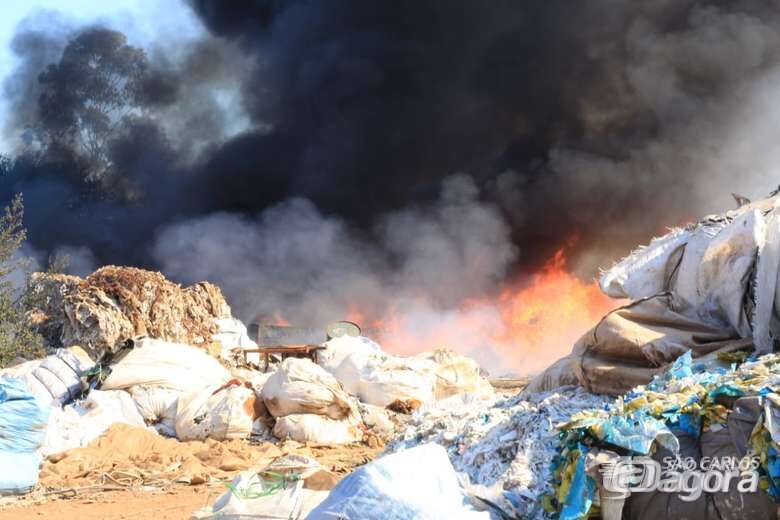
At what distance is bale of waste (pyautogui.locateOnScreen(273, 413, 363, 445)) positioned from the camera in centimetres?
588

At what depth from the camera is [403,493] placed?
88.7 inches

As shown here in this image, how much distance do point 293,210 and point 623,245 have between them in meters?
8.09

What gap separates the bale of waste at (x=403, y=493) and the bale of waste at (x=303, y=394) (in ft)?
12.1

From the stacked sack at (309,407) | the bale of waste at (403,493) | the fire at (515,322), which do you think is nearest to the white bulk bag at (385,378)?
the stacked sack at (309,407)

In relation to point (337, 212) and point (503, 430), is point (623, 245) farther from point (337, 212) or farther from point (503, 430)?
point (503, 430)

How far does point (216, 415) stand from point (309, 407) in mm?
796

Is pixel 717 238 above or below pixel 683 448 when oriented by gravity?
above

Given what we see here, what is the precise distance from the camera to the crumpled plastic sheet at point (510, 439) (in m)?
2.58

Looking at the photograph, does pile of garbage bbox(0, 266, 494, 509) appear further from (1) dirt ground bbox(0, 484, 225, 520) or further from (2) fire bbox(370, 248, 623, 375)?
(2) fire bbox(370, 248, 623, 375)

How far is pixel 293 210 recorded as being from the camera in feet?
56.9

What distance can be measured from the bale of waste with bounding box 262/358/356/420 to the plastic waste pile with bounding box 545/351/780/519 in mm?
3851

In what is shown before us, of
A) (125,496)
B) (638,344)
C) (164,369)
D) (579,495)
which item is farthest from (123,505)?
(638,344)

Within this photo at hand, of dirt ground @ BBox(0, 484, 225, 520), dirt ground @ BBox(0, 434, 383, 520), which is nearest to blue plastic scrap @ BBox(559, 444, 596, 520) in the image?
dirt ground @ BBox(0, 434, 383, 520)

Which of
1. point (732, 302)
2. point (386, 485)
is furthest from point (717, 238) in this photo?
point (386, 485)
